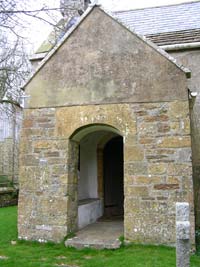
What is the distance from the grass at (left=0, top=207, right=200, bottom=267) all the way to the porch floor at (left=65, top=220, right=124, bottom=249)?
136 millimetres

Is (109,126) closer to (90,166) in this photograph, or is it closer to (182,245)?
(90,166)

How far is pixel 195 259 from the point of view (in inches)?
231

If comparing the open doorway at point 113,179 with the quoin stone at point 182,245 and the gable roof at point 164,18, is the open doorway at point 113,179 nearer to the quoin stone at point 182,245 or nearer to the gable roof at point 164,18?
the gable roof at point 164,18

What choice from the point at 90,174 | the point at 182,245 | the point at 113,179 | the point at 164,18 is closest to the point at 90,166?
the point at 90,174

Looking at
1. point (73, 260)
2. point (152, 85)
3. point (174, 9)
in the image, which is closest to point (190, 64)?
point (152, 85)

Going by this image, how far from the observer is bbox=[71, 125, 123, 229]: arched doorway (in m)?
9.11

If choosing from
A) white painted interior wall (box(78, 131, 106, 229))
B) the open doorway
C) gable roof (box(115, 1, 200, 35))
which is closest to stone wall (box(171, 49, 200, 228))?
gable roof (box(115, 1, 200, 35))

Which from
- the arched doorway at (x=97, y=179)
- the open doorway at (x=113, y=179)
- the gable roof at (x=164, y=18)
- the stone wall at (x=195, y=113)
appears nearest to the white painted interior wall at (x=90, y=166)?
the arched doorway at (x=97, y=179)

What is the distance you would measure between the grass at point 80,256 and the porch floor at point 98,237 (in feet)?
0.45

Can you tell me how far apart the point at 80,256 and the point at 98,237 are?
101 centimetres

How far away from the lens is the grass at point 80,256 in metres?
5.53

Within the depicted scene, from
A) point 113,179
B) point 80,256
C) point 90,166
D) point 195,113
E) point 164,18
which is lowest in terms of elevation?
point 80,256

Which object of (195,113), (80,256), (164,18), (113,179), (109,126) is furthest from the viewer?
(164,18)

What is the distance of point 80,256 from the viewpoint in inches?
241
